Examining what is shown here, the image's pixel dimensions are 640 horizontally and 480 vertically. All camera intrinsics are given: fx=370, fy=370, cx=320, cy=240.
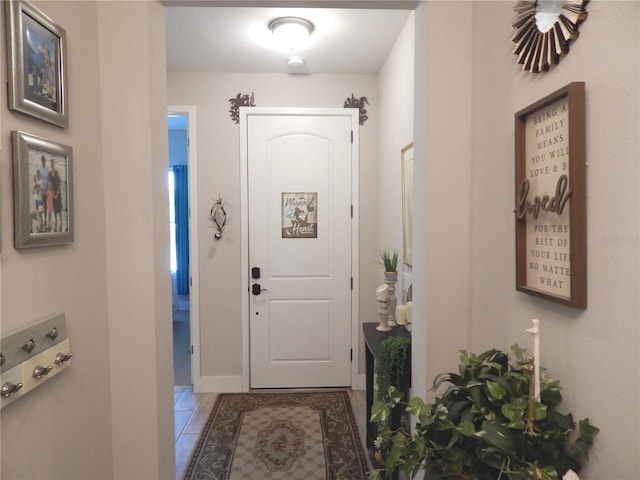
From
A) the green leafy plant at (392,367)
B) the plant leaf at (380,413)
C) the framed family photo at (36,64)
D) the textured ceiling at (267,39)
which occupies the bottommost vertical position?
the green leafy plant at (392,367)

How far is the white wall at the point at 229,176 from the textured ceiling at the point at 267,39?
4.0 inches

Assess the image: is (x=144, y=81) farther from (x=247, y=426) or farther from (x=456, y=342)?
(x=247, y=426)

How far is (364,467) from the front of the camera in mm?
2150

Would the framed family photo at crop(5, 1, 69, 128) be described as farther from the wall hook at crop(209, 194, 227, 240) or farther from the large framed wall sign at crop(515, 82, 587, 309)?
the wall hook at crop(209, 194, 227, 240)

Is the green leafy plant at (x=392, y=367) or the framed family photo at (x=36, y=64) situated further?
the green leafy plant at (x=392, y=367)

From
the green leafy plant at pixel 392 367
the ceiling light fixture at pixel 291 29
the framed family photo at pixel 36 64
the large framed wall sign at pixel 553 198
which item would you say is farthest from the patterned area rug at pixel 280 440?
the ceiling light fixture at pixel 291 29

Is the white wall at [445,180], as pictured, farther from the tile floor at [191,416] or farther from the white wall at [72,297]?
the tile floor at [191,416]

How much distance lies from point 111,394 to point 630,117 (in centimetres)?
152

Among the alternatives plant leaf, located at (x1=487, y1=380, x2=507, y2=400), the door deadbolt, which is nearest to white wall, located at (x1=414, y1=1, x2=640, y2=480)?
plant leaf, located at (x1=487, y1=380, x2=507, y2=400)

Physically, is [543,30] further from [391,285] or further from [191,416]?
[191,416]

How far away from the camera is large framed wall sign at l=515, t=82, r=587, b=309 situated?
713 millimetres

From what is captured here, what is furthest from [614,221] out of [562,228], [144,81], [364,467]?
[364,467]

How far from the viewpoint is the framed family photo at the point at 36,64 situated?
2.61ft

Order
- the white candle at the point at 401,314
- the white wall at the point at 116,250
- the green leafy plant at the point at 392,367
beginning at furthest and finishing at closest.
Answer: the white candle at the point at 401,314 < the green leafy plant at the point at 392,367 < the white wall at the point at 116,250
